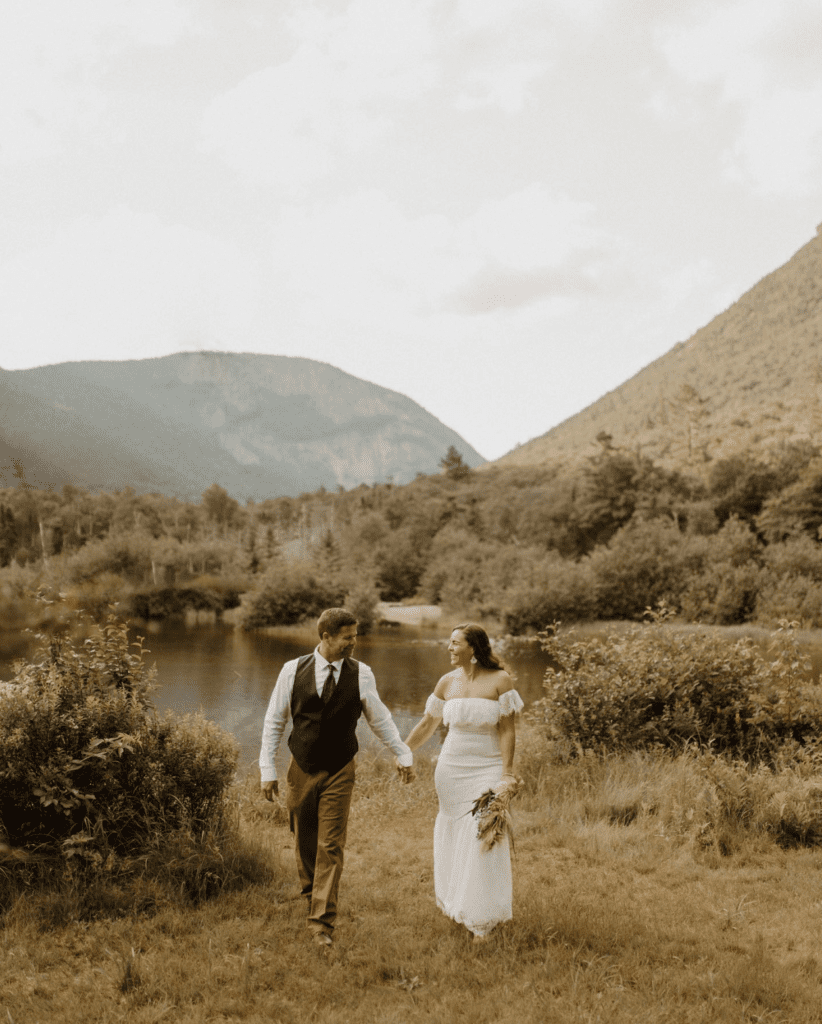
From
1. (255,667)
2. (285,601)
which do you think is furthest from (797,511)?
(255,667)

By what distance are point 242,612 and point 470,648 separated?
139 ft

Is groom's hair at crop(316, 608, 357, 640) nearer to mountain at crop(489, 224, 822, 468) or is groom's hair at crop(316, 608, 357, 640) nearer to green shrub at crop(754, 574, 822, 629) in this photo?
green shrub at crop(754, 574, 822, 629)

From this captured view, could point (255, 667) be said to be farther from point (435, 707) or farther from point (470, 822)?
point (470, 822)

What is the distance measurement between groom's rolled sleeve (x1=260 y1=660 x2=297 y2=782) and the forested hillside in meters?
25.2

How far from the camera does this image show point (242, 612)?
45.8 metres

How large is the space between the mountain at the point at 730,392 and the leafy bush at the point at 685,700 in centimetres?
5201

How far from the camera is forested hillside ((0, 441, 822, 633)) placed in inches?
1592

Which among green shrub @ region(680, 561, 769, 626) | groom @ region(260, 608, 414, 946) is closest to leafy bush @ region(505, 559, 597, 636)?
green shrub @ region(680, 561, 769, 626)

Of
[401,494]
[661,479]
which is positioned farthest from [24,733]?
[401,494]

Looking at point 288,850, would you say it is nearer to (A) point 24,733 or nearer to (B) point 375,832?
(B) point 375,832

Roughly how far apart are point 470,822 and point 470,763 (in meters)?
0.35

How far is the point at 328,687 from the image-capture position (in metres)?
4.82

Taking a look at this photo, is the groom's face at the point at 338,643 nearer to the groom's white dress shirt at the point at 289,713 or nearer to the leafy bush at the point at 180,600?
the groom's white dress shirt at the point at 289,713

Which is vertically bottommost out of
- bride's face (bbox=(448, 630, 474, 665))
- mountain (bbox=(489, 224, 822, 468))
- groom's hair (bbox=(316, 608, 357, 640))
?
bride's face (bbox=(448, 630, 474, 665))
